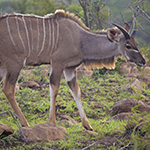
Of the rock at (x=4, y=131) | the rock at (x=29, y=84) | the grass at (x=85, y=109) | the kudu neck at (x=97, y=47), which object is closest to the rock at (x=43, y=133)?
the grass at (x=85, y=109)

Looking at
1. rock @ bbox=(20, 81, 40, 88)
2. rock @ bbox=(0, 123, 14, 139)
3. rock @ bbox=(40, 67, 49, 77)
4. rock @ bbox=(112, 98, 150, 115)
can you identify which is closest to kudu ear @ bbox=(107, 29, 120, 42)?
rock @ bbox=(112, 98, 150, 115)

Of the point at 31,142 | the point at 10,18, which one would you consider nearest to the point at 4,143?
the point at 31,142

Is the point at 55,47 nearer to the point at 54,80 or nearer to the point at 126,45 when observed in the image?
the point at 54,80

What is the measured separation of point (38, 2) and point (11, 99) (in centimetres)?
695

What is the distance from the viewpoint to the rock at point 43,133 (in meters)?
2.59

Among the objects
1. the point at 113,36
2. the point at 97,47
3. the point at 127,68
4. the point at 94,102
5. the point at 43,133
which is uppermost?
the point at 113,36

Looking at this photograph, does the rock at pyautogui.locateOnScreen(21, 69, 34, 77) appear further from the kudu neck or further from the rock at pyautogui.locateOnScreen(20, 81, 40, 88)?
the kudu neck

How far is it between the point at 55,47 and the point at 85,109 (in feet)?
3.77

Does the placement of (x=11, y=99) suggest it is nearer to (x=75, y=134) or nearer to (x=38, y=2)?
(x=75, y=134)

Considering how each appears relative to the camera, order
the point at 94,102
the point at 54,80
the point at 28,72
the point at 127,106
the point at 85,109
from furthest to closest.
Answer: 1. the point at 28,72
2. the point at 94,102
3. the point at 85,109
4. the point at 127,106
5. the point at 54,80

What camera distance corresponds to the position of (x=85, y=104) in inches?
166

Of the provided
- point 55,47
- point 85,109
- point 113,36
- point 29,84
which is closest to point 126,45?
point 113,36

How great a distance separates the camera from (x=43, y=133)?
2656 millimetres

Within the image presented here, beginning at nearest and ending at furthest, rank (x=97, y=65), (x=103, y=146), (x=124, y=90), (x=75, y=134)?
(x=103, y=146) → (x=75, y=134) → (x=97, y=65) → (x=124, y=90)
